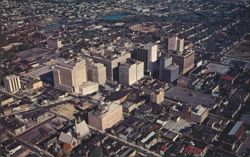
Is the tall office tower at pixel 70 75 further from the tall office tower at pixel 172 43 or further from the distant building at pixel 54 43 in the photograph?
the tall office tower at pixel 172 43

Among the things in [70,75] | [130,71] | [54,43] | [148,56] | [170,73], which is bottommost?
[170,73]

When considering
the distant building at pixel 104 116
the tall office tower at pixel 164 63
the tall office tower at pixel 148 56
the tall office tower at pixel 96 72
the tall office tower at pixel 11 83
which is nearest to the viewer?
the distant building at pixel 104 116

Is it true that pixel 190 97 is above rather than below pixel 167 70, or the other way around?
below

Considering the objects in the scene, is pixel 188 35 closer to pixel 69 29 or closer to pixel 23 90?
pixel 69 29

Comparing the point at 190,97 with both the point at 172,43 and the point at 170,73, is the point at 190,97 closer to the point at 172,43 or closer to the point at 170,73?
the point at 170,73

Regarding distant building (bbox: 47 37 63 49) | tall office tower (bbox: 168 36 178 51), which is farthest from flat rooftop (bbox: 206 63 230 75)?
distant building (bbox: 47 37 63 49)

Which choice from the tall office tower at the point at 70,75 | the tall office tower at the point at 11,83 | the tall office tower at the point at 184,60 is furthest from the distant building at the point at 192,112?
the tall office tower at the point at 11,83

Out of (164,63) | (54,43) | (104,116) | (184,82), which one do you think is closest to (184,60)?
(164,63)

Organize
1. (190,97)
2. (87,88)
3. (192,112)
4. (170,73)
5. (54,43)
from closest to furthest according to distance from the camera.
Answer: (192,112), (190,97), (87,88), (170,73), (54,43)
